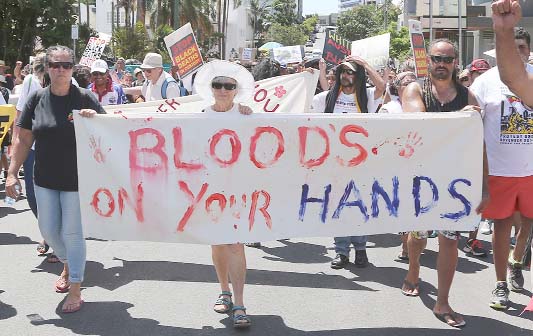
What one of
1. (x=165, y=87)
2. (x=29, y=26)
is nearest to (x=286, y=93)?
(x=165, y=87)

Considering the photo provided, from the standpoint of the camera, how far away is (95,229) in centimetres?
Answer: 472

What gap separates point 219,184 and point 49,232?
4.46 feet

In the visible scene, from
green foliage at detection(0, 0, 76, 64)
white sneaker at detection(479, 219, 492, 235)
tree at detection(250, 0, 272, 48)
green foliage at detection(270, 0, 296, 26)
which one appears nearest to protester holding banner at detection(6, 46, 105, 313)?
white sneaker at detection(479, 219, 492, 235)

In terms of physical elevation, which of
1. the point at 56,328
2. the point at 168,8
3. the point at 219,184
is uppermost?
the point at 168,8

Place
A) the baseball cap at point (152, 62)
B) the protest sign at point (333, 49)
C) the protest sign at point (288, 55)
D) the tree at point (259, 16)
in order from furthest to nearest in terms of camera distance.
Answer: the tree at point (259, 16), the protest sign at point (288, 55), the protest sign at point (333, 49), the baseball cap at point (152, 62)

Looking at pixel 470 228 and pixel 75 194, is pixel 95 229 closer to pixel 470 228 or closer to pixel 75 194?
pixel 75 194

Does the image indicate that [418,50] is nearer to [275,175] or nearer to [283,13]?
[275,175]

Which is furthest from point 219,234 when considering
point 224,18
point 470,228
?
point 224,18

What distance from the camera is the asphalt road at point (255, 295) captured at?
15.8 ft

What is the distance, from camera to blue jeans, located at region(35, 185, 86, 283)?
5027 millimetres

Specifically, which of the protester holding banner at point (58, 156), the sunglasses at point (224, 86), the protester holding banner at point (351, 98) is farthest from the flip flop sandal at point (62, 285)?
the protester holding banner at point (351, 98)

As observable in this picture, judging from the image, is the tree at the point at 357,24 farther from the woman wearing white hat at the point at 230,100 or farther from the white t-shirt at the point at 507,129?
the woman wearing white hat at the point at 230,100

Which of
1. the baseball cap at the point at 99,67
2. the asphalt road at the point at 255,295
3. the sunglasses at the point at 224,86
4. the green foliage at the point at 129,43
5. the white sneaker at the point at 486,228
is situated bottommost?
the asphalt road at the point at 255,295

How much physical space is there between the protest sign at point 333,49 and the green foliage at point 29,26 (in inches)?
964
